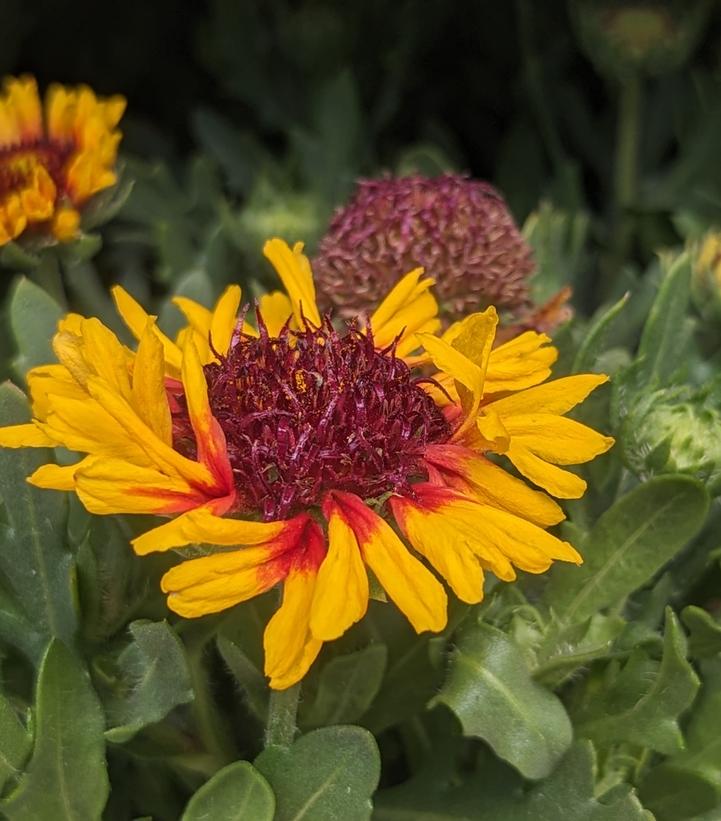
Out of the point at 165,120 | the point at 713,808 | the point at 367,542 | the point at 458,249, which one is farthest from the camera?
the point at 165,120

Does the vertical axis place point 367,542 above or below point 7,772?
above

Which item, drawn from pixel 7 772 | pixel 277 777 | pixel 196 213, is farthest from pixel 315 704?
pixel 196 213

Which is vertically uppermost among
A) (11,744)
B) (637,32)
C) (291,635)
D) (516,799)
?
(637,32)

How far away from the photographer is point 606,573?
2.64 feet

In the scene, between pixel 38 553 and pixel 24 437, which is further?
pixel 38 553

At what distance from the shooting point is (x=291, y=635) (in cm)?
59

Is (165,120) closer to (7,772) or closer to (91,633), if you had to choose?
(91,633)

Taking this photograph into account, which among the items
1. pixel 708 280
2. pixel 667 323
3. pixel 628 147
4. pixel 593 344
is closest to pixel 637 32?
pixel 628 147

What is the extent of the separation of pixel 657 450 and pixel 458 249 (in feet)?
0.82

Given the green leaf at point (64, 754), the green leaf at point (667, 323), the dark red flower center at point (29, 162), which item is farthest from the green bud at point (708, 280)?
the green leaf at point (64, 754)

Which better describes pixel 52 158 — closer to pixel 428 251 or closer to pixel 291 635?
pixel 428 251

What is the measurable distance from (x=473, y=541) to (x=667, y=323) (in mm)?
428

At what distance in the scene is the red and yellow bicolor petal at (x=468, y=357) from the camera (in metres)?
0.64

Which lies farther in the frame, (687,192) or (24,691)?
(687,192)
